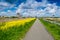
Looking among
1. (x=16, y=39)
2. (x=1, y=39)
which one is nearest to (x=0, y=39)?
(x=1, y=39)

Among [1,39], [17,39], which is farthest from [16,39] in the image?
[1,39]

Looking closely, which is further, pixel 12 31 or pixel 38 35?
pixel 12 31

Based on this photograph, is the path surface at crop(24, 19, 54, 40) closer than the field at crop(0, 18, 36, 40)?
Yes

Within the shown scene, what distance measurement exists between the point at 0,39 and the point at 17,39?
4.61ft

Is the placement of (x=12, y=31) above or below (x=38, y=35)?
below

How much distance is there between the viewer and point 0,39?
12.3 metres

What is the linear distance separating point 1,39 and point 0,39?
0.26 feet

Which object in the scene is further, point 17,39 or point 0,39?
point 17,39

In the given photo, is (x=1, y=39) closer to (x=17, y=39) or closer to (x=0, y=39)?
(x=0, y=39)

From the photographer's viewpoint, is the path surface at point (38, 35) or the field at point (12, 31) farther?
the field at point (12, 31)

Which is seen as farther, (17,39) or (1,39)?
(17,39)

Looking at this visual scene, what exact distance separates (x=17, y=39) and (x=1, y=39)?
1.33 meters

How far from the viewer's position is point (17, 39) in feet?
43.0

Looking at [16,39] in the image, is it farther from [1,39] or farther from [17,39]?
[1,39]
